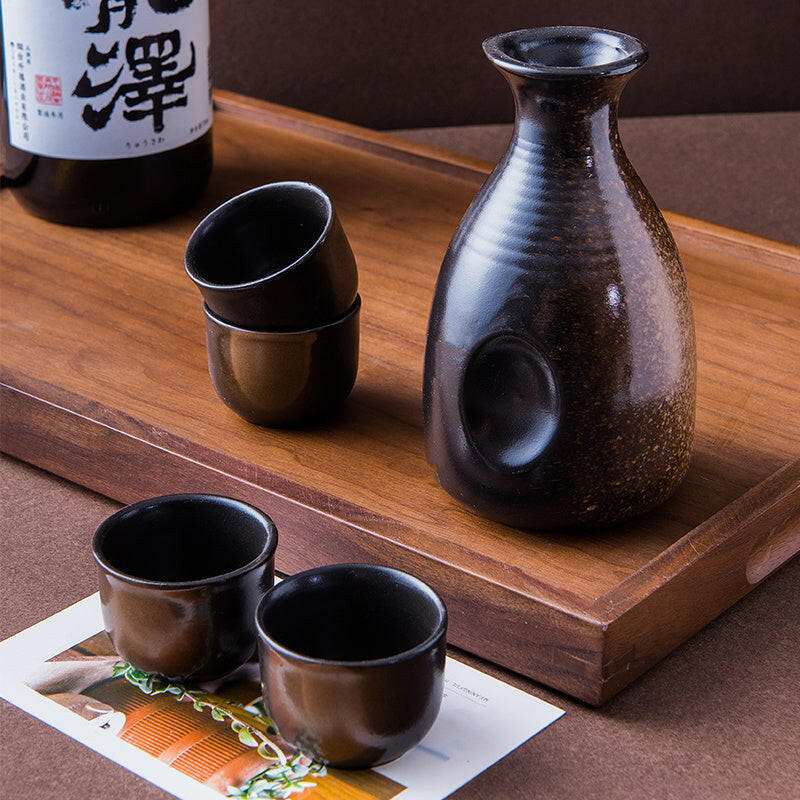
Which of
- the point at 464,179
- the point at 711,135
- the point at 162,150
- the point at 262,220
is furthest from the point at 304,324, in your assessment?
the point at 711,135

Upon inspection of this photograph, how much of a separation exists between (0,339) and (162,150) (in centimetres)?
24

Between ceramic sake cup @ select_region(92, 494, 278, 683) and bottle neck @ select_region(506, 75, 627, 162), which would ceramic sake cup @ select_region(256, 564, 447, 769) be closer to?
ceramic sake cup @ select_region(92, 494, 278, 683)

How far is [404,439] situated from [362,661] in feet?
0.84

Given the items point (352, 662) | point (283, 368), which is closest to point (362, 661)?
point (352, 662)

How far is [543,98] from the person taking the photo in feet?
2.13

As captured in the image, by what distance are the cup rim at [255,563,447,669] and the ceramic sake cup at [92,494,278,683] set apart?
0.06ft

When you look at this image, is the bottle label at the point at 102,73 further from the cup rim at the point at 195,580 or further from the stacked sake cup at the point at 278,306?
the cup rim at the point at 195,580

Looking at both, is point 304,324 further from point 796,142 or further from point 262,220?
point 796,142

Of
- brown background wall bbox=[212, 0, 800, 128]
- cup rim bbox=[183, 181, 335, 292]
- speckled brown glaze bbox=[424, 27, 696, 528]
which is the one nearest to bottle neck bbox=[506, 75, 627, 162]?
speckled brown glaze bbox=[424, 27, 696, 528]

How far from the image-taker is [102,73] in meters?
1.04

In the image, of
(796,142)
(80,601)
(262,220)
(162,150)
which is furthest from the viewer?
(796,142)

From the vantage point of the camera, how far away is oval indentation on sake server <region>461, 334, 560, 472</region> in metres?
0.67

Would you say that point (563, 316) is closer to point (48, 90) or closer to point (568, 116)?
point (568, 116)

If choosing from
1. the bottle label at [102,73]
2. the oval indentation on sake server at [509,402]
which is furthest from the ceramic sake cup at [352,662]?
the bottle label at [102,73]
